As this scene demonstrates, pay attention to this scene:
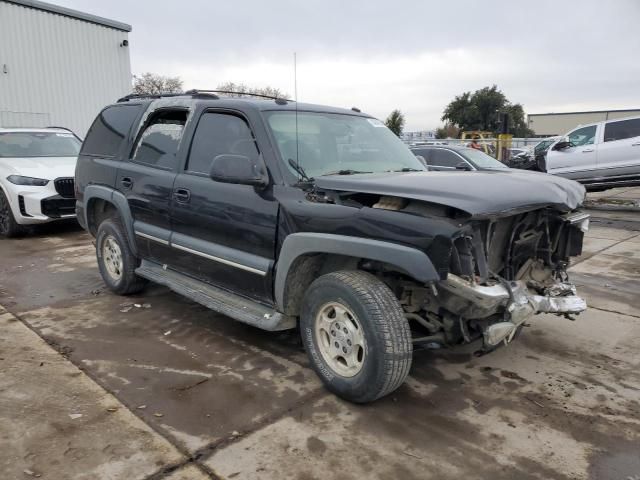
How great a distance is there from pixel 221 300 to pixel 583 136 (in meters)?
11.6

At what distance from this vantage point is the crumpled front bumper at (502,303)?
2.74 meters

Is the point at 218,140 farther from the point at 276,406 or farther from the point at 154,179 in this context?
the point at 276,406

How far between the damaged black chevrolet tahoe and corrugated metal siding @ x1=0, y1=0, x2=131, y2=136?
13.1 meters

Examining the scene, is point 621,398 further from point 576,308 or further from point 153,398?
point 153,398

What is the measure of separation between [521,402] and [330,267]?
144cm

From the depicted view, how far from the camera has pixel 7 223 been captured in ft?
26.5

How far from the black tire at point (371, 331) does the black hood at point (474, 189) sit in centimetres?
54

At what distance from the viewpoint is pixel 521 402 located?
318cm

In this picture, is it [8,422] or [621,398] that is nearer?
[8,422]

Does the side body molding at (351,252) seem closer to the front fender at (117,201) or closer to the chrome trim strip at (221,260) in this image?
the chrome trim strip at (221,260)

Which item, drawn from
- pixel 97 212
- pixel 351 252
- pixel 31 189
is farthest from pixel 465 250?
pixel 31 189

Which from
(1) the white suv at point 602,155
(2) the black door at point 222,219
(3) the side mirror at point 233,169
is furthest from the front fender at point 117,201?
(1) the white suv at point 602,155

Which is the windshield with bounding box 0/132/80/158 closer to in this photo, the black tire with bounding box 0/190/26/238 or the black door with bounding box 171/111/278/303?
the black tire with bounding box 0/190/26/238

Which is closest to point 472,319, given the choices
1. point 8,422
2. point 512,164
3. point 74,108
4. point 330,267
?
point 330,267
